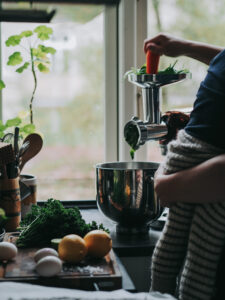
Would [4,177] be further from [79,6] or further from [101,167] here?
[79,6]

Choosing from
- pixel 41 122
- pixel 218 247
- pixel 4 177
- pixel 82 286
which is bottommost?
pixel 82 286

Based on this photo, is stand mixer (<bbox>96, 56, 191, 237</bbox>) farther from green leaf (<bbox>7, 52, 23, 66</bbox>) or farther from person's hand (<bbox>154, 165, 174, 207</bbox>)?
green leaf (<bbox>7, 52, 23, 66</bbox>)

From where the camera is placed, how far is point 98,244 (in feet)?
4.16

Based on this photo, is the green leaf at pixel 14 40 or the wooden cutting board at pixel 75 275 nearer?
the wooden cutting board at pixel 75 275

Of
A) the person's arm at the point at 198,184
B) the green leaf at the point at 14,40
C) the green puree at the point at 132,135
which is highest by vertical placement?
the green leaf at the point at 14,40

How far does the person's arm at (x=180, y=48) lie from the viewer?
1.32 metres

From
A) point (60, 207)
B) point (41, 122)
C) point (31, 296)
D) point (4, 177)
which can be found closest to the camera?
point (31, 296)

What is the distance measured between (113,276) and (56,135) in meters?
1.02

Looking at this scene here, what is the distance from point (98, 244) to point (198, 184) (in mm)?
363

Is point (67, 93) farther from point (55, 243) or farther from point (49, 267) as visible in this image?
point (49, 267)

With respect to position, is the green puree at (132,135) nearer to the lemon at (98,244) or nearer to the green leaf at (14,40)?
the lemon at (98,244)

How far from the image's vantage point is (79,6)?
1.98 meters

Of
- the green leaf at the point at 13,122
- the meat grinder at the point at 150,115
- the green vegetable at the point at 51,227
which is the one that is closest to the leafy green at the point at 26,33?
the green leaf at the point at 13,122

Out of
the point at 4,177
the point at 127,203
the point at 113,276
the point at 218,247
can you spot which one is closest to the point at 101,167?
the point at 127,203
